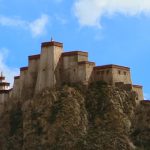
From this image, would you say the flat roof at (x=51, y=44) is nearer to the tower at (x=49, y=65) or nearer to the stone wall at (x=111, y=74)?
the tower at (x=49, y=65)

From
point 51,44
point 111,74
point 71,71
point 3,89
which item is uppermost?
point 51,44

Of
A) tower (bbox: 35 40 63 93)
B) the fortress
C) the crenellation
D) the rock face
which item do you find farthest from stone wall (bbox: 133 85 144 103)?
the crenellation

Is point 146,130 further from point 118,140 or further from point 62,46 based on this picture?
point 62,46

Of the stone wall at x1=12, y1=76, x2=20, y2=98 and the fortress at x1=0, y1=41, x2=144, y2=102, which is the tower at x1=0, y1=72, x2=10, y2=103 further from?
the fortress at x1=0, y1=41, x2=144, y2=102

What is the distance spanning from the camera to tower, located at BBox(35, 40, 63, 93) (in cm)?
10638

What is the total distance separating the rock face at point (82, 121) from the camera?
9888 cm

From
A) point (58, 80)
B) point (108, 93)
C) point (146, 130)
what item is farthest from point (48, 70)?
point (146, 130)

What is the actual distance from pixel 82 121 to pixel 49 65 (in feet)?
35.1

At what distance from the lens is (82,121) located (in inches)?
3976

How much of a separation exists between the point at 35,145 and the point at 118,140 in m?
11.3

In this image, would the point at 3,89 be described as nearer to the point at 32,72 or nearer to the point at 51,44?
the point at 32,72

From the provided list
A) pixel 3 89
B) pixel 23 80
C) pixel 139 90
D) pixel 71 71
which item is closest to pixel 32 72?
pixel 23 80

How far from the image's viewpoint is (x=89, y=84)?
4163 inches

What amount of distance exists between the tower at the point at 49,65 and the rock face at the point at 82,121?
1.74m
